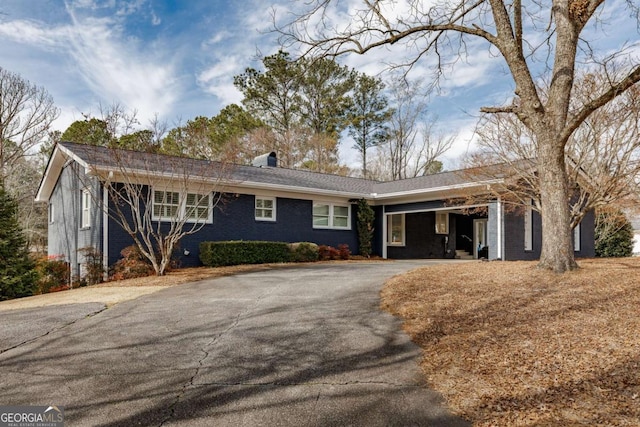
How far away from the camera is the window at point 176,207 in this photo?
12.6 m

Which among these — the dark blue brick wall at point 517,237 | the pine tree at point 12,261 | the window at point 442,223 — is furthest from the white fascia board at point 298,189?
the pine tree at point 12,261

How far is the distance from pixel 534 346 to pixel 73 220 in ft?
50.5

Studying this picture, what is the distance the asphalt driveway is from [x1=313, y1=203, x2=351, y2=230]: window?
9750 mm

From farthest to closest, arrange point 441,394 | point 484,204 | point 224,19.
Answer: point 484,204
point 224,19
point 441,394

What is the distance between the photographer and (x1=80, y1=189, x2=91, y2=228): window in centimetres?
1319

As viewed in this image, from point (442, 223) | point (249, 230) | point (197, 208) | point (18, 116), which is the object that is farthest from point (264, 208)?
point (18, 116)

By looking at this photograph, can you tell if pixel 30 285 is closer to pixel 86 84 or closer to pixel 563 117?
pixel 86 84

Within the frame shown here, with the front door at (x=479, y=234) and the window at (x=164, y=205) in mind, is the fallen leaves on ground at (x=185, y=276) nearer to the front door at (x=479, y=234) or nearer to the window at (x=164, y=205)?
the window at (x=164, y=205)

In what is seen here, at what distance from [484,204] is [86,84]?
1531 cm

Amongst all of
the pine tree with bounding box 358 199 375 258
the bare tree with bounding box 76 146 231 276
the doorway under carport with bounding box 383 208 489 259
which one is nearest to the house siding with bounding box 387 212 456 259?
the doorway under carport with bounding box 383 208 489 259

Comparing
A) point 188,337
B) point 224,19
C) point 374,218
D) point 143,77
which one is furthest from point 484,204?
point 143,77

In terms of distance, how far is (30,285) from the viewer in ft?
36.5

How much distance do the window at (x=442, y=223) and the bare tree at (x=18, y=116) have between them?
23.2 m

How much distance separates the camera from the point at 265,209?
15.3 metres
